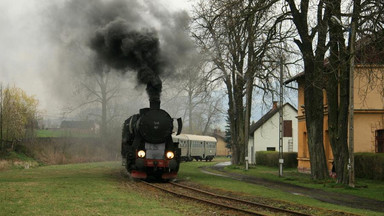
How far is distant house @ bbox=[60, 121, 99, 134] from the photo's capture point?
5403 centimetres

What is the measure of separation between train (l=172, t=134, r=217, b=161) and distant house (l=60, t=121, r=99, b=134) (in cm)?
1142

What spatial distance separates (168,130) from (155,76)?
2754 mm

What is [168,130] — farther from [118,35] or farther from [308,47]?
[308,47]

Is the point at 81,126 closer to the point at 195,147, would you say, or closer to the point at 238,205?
the point at 195,147

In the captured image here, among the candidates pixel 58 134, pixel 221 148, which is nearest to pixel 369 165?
pixel 58 134

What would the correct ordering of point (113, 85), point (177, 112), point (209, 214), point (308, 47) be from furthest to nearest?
point (177, 112) → point (113, 85) → point (308, 47) → point (209, 214)

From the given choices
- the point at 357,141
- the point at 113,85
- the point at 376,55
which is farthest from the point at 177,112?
the point at 376,55

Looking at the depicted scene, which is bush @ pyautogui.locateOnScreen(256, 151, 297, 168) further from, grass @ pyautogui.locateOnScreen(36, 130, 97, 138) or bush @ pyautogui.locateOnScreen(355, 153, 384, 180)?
grass @ pyautogui.locateOnScreen(36, 130, 97, 138)

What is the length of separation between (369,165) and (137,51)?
44.2 feet

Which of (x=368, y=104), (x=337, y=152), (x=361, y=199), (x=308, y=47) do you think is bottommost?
(x=361, y=199)

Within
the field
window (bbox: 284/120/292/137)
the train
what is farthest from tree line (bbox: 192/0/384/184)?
the train

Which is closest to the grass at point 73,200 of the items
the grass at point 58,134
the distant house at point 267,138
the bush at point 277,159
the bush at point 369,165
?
the bush at point 369,165

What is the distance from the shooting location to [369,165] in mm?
25109

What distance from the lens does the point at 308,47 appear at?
2291cm
